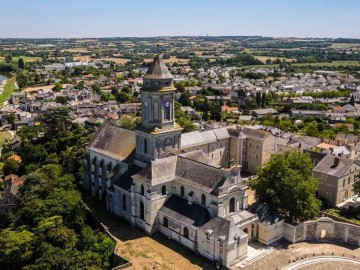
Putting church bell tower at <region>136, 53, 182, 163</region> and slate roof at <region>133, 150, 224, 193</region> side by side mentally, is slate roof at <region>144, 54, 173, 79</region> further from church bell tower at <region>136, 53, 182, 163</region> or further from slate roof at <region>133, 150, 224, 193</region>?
Answer: slate roof at <region>133, 150, 224, 193</region>

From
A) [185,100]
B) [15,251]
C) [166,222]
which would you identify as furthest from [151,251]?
[185,100]

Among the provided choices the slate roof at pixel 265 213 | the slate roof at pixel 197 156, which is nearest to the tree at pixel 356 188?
the slate roof at pixel 265 213

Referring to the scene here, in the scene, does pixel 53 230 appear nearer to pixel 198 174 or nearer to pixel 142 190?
pixel 142 190

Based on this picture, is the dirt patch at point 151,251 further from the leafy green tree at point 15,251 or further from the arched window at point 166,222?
the leafy green tree at point 15,251

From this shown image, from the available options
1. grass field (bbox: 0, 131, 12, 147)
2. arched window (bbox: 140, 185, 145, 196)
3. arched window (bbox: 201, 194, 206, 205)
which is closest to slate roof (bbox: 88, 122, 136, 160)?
arched window (bbox: 140, 185, 145, 196)

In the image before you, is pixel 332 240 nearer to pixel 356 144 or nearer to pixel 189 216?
pixel 189 216
